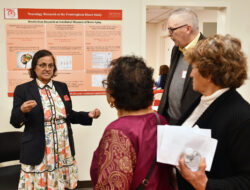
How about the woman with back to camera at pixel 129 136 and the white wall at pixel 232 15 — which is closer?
the woman with back to camera at pixel 129 136

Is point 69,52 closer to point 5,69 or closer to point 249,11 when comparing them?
point 5,69

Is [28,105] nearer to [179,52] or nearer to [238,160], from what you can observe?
[179,52]

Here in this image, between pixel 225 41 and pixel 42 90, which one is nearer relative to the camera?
pixel 225 41

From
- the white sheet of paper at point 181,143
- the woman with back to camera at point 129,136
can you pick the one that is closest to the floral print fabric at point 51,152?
the woman with back to camera at point 129,136

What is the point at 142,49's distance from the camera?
291 cm

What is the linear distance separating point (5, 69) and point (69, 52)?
75cm

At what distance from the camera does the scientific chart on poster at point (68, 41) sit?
109 inches

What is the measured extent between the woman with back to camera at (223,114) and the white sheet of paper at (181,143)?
0.03 meters

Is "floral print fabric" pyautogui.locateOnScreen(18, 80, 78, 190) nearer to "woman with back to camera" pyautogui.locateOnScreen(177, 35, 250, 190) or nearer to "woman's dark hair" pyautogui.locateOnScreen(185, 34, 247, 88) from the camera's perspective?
"woman with back to camera" pyautogui.locateOnScreen(177, 35, 250, 190)

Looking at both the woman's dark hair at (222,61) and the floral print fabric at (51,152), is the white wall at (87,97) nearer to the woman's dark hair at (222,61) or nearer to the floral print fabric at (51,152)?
the floral print fabric at (51,152)

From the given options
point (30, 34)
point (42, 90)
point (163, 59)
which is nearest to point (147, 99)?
point (42, 90)

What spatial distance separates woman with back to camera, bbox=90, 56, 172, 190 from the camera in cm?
88

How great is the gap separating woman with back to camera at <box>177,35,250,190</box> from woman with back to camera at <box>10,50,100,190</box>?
4.23ft

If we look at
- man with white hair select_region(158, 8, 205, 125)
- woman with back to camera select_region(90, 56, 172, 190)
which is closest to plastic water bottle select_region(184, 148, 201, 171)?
woman with back to camera select_region(90, 56, 172, 190)
